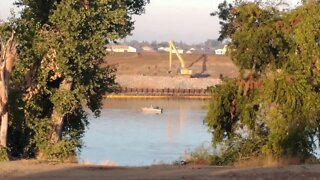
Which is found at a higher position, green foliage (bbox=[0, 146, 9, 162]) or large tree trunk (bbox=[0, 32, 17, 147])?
large tree trunk (bbox=[0, 32, 17, 147])

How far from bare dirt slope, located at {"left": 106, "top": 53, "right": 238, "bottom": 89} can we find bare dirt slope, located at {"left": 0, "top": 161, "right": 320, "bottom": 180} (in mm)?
87708

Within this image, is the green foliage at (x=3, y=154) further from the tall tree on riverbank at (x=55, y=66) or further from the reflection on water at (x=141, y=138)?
the reflection on water at (x=141, y=138)

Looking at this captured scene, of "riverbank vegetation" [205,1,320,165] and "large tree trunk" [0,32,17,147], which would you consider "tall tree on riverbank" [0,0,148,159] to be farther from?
"riverbank vegetation" [205,1,320,165]

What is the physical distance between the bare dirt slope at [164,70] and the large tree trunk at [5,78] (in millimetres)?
82997

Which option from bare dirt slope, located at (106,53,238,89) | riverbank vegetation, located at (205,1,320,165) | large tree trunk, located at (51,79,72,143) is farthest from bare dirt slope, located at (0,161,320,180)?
bare dirt slope, located at (106,53,238,89)

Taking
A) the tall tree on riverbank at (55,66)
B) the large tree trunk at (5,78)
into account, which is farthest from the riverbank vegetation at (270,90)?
the large tree trunk at (5,78)

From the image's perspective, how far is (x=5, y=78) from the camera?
2311 cm

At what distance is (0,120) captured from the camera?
922 inches

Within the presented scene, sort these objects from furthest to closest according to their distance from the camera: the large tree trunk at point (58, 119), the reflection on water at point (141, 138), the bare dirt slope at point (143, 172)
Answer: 1. the reflection on water at point (141, 138)
2. the large tree trunk at point (58, 119)
3. the bare dirt slope at point (143, 172)

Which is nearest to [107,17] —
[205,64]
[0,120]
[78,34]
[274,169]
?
[78,34]

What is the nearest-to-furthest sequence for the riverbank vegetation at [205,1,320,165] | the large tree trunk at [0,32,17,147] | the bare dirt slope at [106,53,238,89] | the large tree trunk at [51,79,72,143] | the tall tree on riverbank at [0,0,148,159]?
the large tree trunk at [0,32,17,147], the tall tree on riverbank at [0,0,148,159], the large tree trunk at [51,79,72,143], the riverbank vegetation at [205,1,320,165], the bare dirt slope at [106,53,238,89]

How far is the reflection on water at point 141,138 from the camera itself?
3647 cm

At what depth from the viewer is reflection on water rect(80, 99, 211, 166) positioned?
36469 mm

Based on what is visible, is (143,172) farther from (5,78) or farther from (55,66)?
(55,66)
